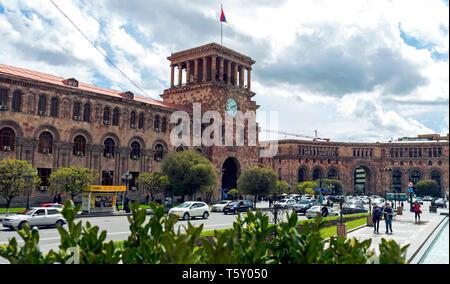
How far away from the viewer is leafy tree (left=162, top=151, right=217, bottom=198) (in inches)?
1783

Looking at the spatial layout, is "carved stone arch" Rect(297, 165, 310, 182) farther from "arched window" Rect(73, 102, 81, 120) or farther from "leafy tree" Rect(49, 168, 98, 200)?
"leafy tree" Rect(49, 168, 98, 200)

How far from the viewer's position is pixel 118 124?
158ft

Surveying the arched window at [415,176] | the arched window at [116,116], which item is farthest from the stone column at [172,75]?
the arched window at [415,176]

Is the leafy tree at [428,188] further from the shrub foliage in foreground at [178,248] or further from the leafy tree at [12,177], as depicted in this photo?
the shrub foliage in foreground at [178,248]

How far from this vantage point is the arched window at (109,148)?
1850 inches

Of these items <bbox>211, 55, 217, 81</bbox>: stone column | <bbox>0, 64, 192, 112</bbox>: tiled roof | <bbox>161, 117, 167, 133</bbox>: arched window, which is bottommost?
<bbox>161, 117, 167, 133</bbox>: arched window

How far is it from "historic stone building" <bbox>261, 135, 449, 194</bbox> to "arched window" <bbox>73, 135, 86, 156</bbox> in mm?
75437

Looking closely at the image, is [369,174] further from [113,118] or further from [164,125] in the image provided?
[113,118]

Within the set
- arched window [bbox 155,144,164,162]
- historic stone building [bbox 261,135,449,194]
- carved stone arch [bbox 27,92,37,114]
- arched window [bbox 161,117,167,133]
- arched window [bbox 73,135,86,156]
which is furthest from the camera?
historic stone building [bbox 261,135,449,194]

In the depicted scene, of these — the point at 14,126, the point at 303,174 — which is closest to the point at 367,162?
the point at 303,174

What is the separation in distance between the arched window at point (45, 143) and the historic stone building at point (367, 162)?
259ft

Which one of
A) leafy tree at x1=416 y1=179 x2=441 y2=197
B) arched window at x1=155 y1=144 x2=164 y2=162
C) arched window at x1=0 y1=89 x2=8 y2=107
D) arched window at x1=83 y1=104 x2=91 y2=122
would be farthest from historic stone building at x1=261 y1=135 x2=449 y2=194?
arched window at x1=0 y1=89 x2=8 y2=107

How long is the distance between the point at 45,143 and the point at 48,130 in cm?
141
